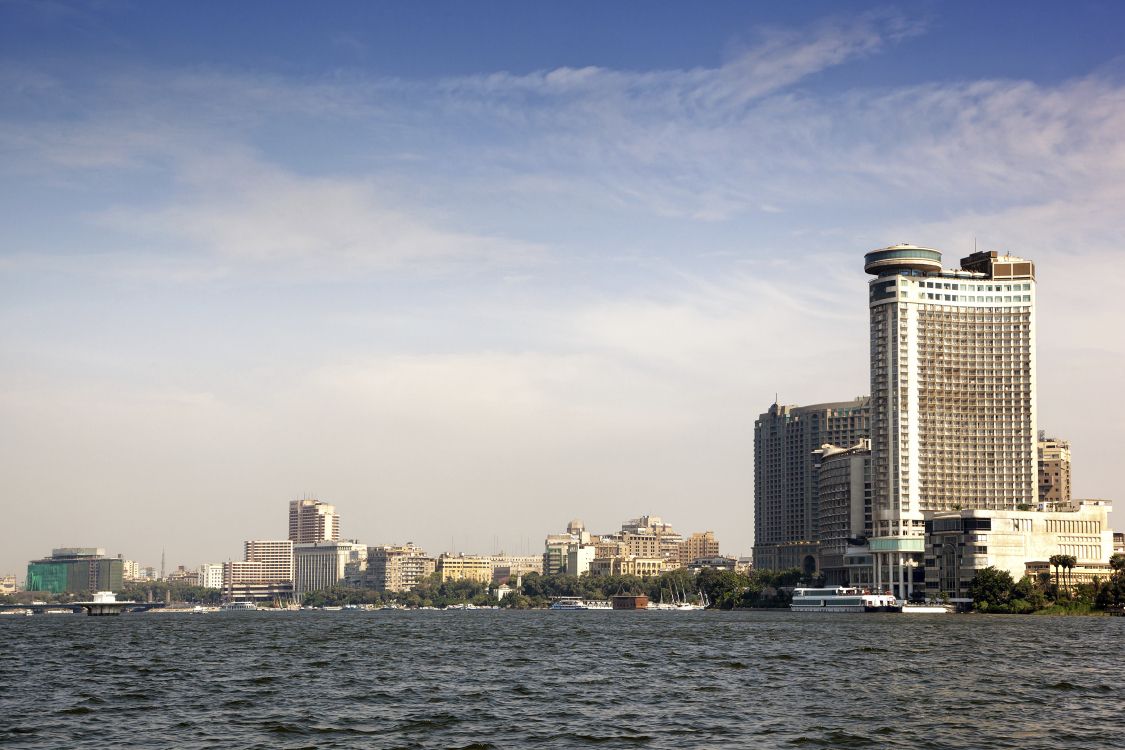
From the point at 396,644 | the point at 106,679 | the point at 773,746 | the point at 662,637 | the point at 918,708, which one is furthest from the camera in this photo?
the point at 662,637

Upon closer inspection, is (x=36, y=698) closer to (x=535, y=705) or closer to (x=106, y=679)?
(x=106, y=679)

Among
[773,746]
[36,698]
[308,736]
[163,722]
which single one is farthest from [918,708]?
[36,698]

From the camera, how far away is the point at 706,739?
2603 inches

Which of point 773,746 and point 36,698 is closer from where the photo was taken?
point 773,746

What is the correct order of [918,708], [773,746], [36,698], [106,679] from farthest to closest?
[106,679] → [36,698] → [918,708] → [773,746]

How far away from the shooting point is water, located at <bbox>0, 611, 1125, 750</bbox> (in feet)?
221

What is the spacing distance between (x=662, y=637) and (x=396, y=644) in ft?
120

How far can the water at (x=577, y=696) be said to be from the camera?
6750 centimetres

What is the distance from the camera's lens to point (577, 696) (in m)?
88.3

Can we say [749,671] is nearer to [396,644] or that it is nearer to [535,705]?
[535,705]

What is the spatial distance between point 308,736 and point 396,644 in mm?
96494

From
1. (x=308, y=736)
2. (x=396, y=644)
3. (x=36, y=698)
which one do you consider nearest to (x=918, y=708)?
(x=308, y=736)

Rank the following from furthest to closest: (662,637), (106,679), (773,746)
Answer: (662,637) → (106,679) → (773,746)

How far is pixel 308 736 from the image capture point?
222ft
